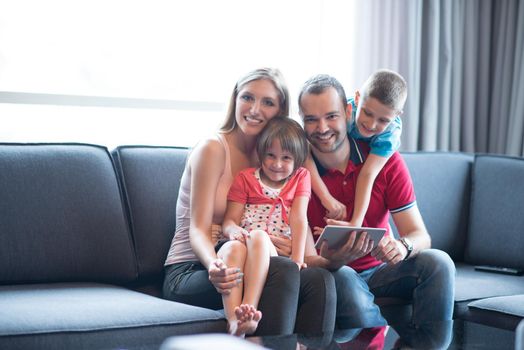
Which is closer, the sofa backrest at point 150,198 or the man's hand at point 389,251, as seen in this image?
the man's hand at point 389,251

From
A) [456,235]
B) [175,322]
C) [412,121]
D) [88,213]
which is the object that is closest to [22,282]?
[88,213]

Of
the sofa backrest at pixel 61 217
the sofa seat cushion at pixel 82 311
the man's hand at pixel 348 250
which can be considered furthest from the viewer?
the sofa backrest at pixel 61 217

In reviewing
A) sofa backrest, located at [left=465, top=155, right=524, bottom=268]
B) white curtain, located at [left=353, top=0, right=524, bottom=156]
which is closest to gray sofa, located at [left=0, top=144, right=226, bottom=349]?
sofa backrest, located at [left=465, top=155, right=524, bottom=268]

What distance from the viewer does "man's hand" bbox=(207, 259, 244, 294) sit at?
84.3 inches

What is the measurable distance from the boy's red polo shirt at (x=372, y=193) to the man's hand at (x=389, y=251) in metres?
0.18

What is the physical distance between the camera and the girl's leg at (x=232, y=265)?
2.12 metres

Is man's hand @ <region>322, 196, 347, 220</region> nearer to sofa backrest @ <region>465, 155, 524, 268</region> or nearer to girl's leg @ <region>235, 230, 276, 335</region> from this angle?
girl's leg @ <region>235, 230, 276, 335</region>

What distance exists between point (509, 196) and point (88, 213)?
171 centimetres

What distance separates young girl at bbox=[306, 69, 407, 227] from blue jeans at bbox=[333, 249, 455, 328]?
0.20 meters

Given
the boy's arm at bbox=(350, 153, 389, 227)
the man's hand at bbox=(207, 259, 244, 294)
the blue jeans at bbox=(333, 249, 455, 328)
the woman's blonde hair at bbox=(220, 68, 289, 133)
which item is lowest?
the blue jeans at bbox=(333, 249, 455, 328)

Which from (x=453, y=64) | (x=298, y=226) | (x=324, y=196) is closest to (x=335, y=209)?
(x=324, y=196)

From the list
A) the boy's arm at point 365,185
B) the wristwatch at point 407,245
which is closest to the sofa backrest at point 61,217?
the boy's arm at point 365,185

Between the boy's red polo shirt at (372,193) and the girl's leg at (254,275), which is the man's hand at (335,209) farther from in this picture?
the girl's leg at (254,275)

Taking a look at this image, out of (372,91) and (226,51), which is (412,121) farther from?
(372,91)
